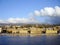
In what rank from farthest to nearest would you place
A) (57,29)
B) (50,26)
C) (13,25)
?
(13,25), (50,26), (57,29)

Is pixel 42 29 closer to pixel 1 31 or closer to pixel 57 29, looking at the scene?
pixel 57 29

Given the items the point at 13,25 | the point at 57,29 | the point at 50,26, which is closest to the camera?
the point at 57,29

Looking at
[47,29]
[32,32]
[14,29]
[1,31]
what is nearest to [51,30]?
[47,29]

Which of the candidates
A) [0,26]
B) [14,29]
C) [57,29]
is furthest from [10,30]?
[57,29]

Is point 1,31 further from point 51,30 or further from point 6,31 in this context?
point 51,30

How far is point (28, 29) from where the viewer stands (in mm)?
24266

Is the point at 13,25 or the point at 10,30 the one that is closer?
the point at 10,30

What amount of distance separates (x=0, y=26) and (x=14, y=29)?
274 cm

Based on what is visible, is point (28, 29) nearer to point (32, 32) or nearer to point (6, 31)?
point (32, 32)

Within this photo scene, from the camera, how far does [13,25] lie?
2792cm

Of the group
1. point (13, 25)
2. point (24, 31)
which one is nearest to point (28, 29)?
point (24, 31)

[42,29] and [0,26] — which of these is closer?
[42,29]

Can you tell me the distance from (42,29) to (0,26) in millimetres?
5840

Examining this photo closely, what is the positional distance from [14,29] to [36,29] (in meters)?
2.83
